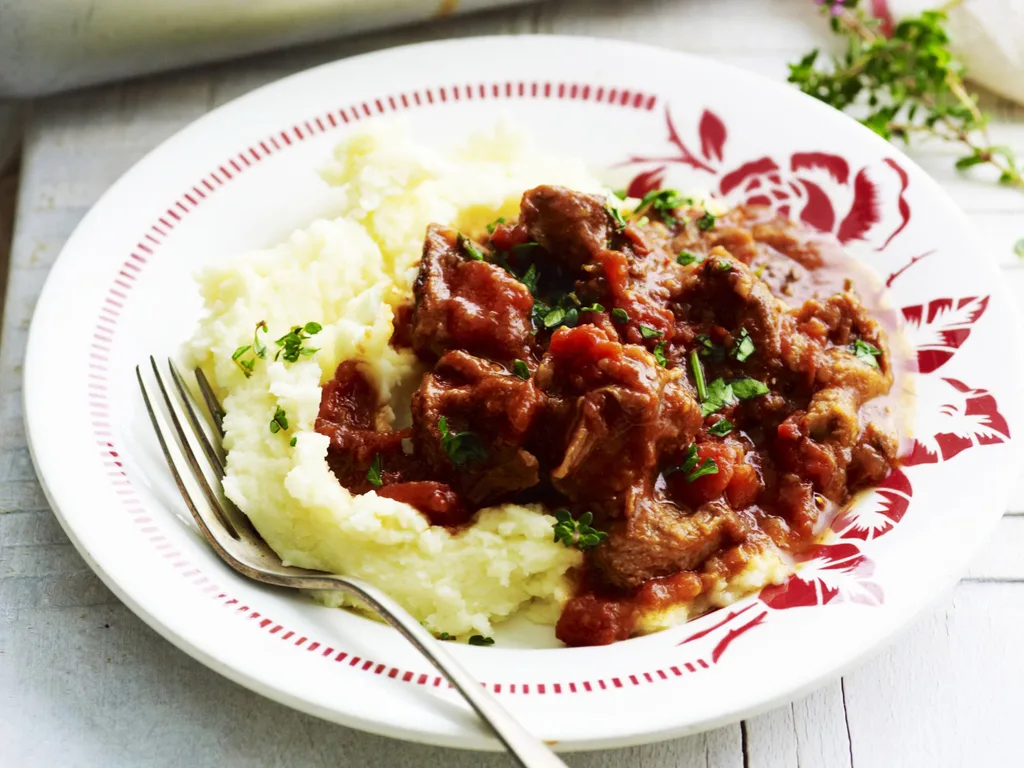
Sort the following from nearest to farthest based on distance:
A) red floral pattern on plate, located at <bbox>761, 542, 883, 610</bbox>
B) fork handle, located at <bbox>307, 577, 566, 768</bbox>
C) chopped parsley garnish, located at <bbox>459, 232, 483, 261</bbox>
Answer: fork handle, located at <bbox>307, 577, 566, 768</bbox>
red floral pattern on plate, located at <bbox>761, 542, 883, 610</bbox>
chopped parsley garnish, located at <bbox>459, 232, 483, 261</bbox>

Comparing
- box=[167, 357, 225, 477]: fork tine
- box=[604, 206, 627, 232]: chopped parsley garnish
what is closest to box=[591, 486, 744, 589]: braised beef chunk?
box=[604, 206, 627, 232]: chopped parsley garnish

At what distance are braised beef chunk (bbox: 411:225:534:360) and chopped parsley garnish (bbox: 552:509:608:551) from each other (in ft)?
2.66

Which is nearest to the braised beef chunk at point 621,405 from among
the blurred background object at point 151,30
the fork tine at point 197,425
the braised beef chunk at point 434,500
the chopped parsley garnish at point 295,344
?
the braised beef chunk at point 434,500

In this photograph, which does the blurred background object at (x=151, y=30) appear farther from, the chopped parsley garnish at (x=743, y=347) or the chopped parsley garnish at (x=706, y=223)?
the chopped parsley garnish at (x=743, y=347)

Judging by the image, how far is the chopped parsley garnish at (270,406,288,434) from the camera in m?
4.52

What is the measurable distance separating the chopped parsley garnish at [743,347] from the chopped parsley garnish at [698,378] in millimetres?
181

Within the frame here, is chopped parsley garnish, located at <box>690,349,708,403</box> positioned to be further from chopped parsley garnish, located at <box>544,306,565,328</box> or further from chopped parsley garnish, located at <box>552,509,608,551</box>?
chopped parsley garnish, located at <box>552,509,608,551</box>

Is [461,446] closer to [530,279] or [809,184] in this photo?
[530,279]

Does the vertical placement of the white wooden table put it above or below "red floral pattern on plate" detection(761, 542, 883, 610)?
below

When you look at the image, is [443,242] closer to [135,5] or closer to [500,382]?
[500,382]

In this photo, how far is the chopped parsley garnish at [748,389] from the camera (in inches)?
191

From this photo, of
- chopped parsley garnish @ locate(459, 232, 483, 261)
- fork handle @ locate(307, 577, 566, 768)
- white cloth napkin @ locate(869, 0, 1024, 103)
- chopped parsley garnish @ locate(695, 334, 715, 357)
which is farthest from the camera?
white cloth napkin @ locate(869, 0, 1024, 103)

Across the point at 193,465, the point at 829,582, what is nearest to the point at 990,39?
the point at 829,582

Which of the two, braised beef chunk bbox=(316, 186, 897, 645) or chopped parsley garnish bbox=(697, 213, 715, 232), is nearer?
braised beef chunk bbox=(316, 186, 897, 645)
